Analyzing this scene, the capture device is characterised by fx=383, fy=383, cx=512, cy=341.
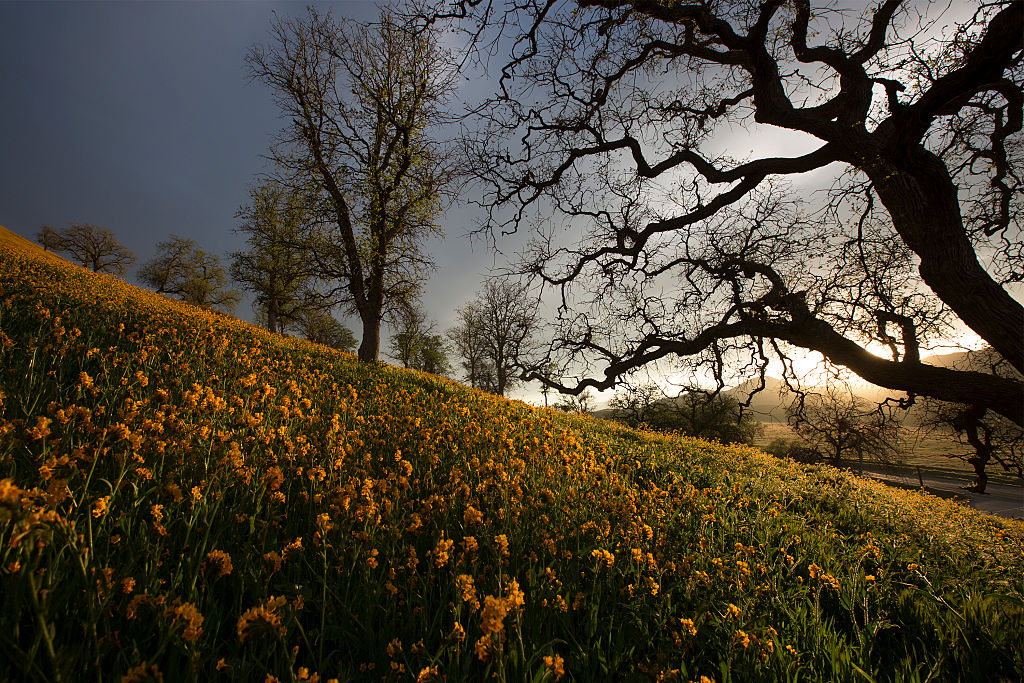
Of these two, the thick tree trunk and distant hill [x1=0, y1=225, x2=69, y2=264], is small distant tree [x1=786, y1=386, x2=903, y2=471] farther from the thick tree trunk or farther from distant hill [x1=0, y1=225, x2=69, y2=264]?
distant hill [x1=0, y1=225, x2=69, y2=264]

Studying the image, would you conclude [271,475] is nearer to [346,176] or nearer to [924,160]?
[924,160]

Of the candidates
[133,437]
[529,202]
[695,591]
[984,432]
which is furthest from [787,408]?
[133,437]

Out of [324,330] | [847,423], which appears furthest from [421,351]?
[847,423]

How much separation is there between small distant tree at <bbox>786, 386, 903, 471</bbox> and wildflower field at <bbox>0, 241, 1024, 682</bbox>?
140 inches

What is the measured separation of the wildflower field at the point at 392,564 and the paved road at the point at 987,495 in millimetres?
29294

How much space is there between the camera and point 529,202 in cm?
881

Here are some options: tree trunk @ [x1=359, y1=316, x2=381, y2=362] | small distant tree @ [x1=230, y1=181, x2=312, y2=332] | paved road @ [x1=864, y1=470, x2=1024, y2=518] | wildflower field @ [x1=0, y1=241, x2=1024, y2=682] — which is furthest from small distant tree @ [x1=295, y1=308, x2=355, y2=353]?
paved road @ [x1=864, y1=470, x2=1024, y2=518]

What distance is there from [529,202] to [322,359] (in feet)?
19.8

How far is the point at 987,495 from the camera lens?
27.4 m

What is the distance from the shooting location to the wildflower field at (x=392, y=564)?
4.57ft

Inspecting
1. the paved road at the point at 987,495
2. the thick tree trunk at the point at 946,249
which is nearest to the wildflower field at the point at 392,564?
the thick tree trunk at the point at 946,249

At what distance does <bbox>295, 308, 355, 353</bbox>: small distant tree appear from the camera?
41591 mm

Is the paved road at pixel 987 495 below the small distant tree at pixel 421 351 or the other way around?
below

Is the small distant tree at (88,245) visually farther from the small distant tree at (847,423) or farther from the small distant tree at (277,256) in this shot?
the small distant tree at (847,423)
